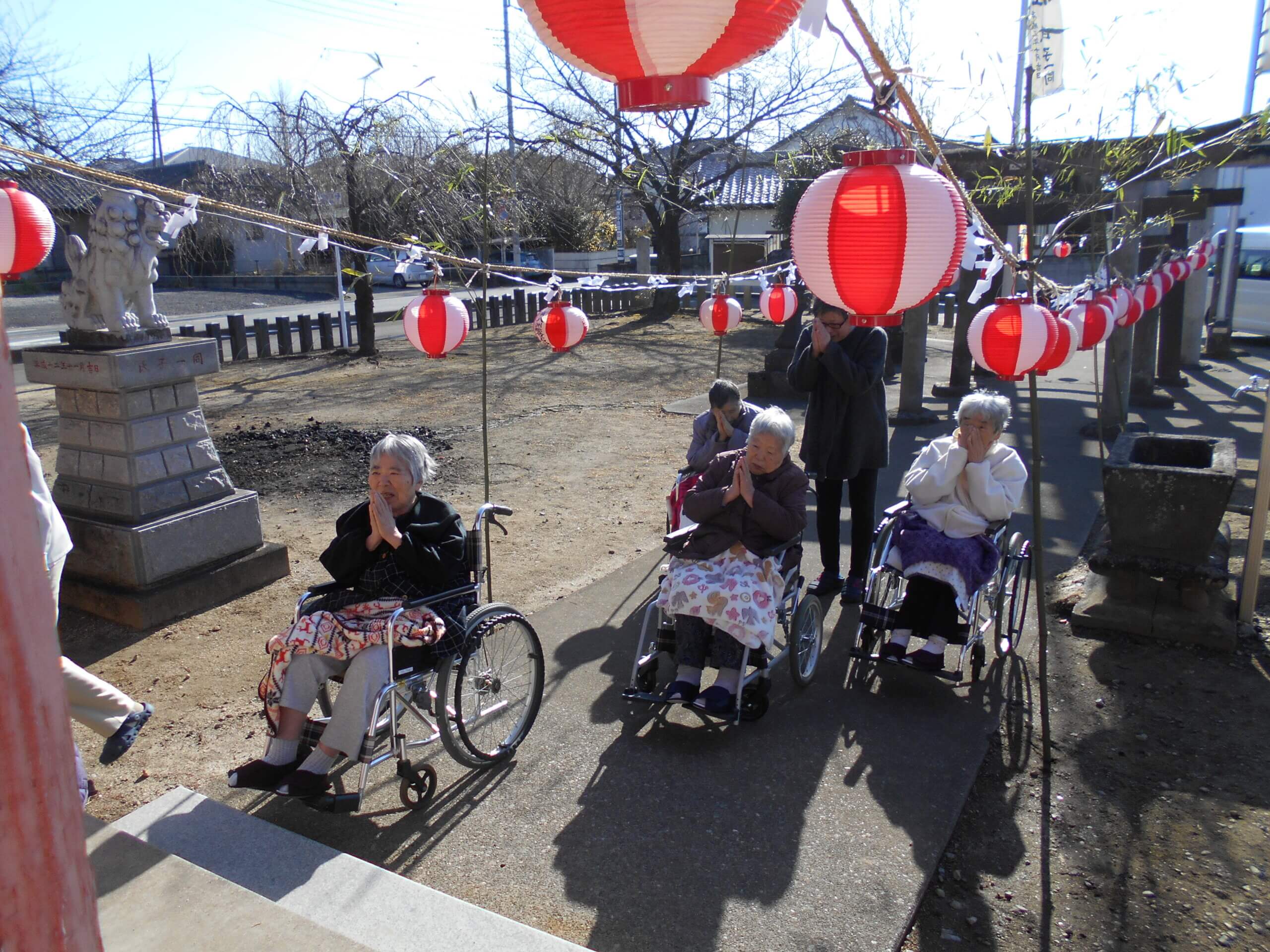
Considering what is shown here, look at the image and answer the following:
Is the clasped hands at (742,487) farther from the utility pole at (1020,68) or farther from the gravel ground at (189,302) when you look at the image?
the gravel ground at (189,302)

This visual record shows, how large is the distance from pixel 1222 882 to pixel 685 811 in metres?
1.74

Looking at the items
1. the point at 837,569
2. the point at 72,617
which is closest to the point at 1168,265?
the point at 837,569

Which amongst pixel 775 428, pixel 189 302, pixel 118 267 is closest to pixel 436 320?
pixel 118 267

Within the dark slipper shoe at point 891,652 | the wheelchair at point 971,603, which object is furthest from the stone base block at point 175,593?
the dark slipper shoe at point 891,652

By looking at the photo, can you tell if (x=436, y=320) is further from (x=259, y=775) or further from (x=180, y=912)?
(x=180, y=912)

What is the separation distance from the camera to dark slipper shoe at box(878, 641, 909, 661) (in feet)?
13.1

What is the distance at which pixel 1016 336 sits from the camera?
14.7 ft

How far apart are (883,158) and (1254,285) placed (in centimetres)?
1793

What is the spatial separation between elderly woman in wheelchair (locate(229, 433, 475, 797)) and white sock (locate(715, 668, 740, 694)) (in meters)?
1.07

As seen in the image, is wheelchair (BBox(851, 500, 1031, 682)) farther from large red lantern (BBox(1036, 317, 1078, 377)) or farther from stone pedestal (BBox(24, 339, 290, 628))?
stone pedestal (BBox(24, 339, 290, 628))

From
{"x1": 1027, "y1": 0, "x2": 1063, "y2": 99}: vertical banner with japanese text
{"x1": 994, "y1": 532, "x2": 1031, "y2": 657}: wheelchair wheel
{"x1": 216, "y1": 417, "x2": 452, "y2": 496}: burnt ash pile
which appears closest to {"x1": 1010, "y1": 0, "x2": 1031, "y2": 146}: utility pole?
{"x1": 1027, "y1": 0, "x2": 1063, "y2": 99}: vertical banner with japanese text

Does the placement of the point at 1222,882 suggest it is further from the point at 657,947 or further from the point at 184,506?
the point at 184,506

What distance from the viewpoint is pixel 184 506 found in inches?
203

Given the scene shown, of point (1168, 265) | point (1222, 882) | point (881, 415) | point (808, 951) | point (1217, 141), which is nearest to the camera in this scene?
point (808, 951)
